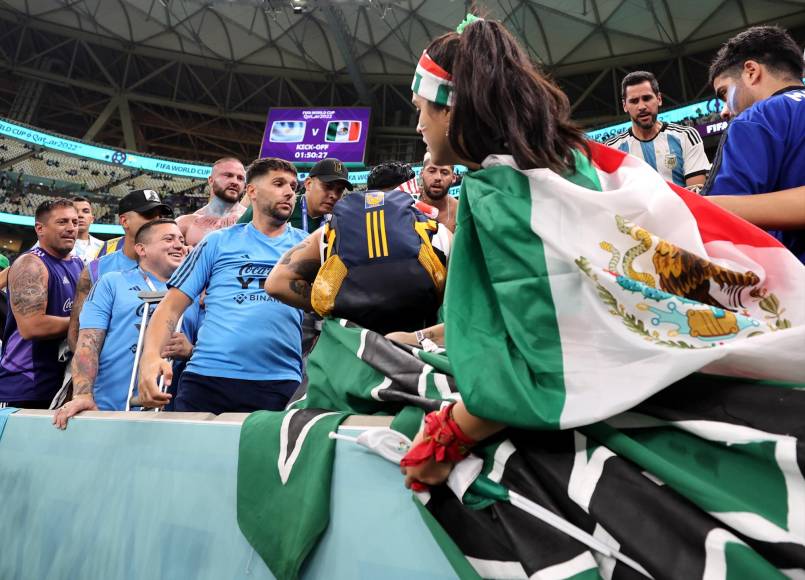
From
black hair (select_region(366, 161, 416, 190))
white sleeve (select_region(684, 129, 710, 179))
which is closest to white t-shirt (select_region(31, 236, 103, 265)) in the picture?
black hair (select_region(366, 161, 416, 190))

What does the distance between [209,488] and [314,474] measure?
47cm

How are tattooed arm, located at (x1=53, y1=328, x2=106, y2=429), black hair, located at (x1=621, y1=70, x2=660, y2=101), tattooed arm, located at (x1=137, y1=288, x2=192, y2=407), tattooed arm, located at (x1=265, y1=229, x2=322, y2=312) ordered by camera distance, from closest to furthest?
tattooed arm, located at (x1=265, y1=229, x2=322, y2=312) → tattooed arm, located at (x1=137, y1=288, x2=192, y2=407) → tattooed arm, located at (x1=53, y1=328, x2=106, y2=429) → black hair, located at (x1=621, y1=70, x2=660, y2=101)

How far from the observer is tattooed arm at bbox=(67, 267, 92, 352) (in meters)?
3.29

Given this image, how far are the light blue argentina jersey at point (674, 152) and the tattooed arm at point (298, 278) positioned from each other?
8.34 feet

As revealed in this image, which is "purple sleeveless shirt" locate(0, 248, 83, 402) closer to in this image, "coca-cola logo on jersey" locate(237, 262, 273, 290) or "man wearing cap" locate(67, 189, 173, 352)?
"man wearing cap" locate(67, 189, 173, 352)

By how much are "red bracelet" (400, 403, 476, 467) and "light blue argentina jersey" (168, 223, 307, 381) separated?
61.3 inches

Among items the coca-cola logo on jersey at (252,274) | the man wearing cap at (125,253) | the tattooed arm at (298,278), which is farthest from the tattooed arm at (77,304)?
the tattooed arm at (298,278)

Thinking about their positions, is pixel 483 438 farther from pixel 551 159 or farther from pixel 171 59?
pixel 171 59

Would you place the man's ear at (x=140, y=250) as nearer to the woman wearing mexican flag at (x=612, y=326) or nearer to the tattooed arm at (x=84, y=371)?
the tattooed arm at (x=84, y=371)

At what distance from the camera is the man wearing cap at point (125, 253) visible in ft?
11.3

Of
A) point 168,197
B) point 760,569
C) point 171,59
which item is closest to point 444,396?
point 760,569

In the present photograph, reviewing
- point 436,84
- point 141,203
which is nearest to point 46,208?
point 141,203

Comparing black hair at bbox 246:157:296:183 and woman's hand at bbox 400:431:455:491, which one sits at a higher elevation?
black hair at bbox 246:157:296:183

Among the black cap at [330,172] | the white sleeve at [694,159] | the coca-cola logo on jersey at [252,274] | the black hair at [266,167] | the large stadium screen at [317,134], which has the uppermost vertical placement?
the large stadium screen at [317,134]
